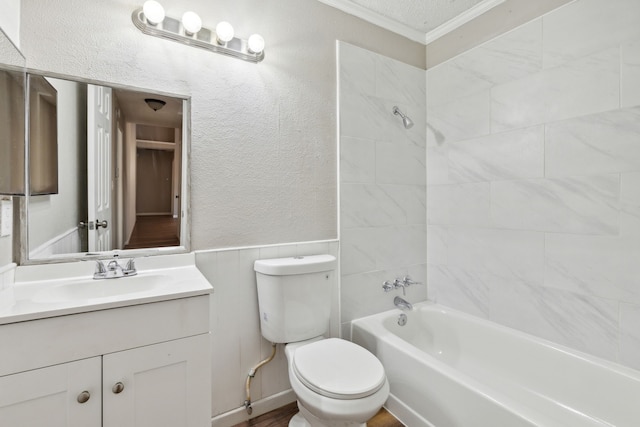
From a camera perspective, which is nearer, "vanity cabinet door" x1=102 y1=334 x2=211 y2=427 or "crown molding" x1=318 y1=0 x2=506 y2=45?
"vanity cabinet door" x1=102 y1=334 x2=211 y2=427

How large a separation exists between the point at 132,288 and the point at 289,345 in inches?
32.2

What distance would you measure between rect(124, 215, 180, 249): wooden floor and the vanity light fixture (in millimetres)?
864

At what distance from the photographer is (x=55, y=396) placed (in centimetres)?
95

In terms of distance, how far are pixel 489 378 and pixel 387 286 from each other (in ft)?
2.59

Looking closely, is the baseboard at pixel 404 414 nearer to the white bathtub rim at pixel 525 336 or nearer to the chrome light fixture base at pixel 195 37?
the white bathtub rim at pixel 525 336

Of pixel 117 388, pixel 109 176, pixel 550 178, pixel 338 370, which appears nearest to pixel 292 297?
pixel 338 370

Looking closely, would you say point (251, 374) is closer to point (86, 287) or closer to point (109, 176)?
point (86, 287)

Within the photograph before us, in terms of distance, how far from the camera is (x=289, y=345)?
1660 mm

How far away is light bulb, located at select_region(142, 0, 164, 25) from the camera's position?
1.37 metres

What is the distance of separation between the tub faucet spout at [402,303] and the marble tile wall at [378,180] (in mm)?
41

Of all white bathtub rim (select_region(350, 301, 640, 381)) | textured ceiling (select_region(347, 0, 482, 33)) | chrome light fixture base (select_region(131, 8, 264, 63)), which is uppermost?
textured ceiling (select_region(347, 0, 482, 33))

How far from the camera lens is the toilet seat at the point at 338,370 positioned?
1.23 meters

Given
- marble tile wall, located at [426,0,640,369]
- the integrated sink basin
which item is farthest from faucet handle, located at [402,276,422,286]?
the integrated sink basin

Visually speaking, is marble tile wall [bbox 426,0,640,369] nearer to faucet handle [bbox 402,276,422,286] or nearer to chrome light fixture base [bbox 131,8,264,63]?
faucet handle [bbox 402,276,422,286]
